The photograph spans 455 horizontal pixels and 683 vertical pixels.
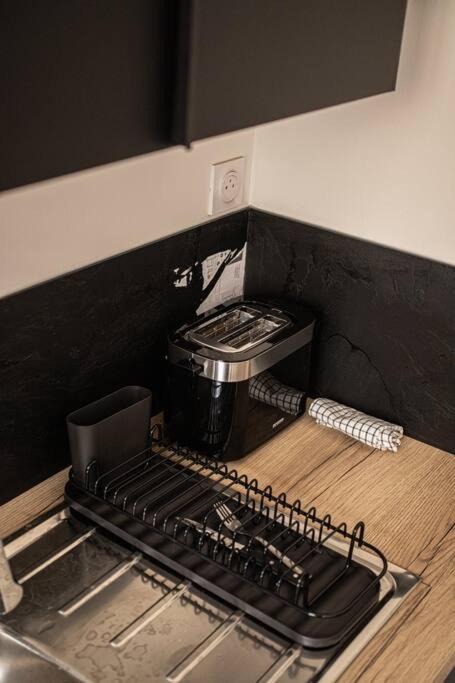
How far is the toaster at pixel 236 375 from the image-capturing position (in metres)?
1.46

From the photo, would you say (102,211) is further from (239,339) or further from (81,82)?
(81,82)

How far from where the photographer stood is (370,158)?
1.53m

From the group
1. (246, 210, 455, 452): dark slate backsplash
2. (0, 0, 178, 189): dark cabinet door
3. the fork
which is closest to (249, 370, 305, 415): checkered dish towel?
(246, 210, 455, 452): dark slate backsplash

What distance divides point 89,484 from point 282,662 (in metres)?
0.42

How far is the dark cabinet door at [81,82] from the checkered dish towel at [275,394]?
0.59 metres

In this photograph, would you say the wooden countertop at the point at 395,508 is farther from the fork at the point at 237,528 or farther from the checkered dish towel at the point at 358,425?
the fork at the point at 237,528

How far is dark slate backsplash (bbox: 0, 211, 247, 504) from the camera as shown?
1350 millimetres

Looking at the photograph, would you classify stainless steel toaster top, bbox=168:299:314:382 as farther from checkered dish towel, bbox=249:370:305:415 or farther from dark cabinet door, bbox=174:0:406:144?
dark cabinet door, bbox=174:0:406:144

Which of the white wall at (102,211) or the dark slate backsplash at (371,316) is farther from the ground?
the white wall at (102,211)

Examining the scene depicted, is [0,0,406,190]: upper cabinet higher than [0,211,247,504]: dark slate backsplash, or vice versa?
[0,0,406,190]: upper cabinet

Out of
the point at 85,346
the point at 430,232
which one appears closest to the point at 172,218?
the point at 85,346

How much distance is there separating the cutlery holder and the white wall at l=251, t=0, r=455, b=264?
1.57 feet

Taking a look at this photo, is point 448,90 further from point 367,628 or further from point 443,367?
point 367,628

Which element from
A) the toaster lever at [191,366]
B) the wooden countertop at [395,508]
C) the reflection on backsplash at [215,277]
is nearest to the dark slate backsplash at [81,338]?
the reflection on backsplash at [215,277]
